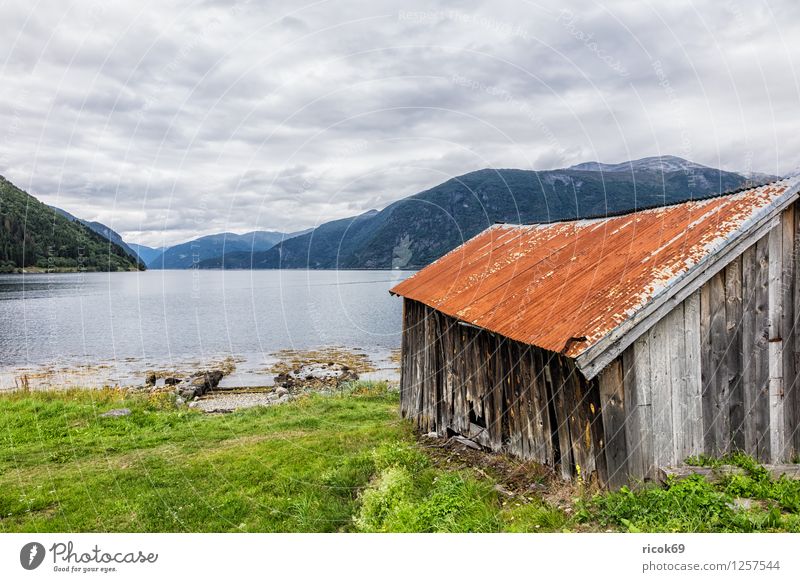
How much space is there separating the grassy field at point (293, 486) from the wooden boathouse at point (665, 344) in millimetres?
650

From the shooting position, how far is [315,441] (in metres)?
14.9

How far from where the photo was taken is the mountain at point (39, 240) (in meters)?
118

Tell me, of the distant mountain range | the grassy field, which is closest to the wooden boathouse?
the grassy field

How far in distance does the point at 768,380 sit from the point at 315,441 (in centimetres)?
1112

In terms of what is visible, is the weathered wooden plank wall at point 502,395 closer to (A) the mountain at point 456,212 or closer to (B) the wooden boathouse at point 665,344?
(B) the wooden boathouse at point 665,344

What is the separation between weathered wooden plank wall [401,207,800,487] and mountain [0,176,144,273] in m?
121

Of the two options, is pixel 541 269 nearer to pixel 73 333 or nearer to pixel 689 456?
pixel 689 456

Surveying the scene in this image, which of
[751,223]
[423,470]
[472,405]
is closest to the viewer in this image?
[751,223]

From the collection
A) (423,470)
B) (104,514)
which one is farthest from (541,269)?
(104,514)

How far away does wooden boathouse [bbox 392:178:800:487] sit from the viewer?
7.36 metres
